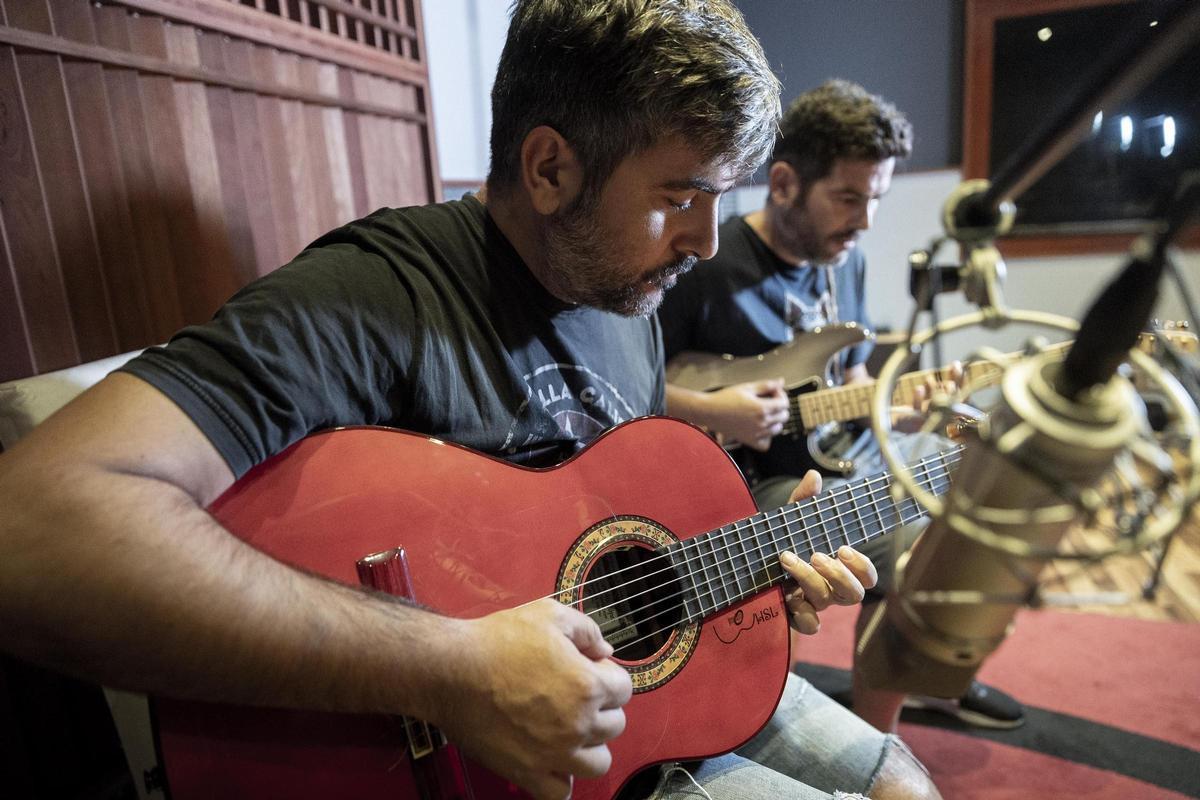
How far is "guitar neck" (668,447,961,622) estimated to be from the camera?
0.99 metres

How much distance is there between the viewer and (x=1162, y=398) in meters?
0.35

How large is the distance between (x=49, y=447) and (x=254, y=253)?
82 centimetres

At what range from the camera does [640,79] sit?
0.94 m

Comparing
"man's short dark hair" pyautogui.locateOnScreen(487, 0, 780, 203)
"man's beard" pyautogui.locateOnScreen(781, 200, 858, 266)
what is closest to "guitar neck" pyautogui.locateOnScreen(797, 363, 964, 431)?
"man's beard" pyautogui.locateOnScreen(781, 200, 858, 266)

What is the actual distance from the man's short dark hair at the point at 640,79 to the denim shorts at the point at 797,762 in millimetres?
850

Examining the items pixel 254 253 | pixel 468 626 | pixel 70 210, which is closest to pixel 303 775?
pixel 468 626

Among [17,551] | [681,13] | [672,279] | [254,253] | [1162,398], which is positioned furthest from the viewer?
[254,253]

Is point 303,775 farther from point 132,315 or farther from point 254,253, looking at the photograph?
point 254,253

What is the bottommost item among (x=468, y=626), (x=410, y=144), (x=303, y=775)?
(x=303, y=775)

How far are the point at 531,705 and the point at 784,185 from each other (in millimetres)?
1643

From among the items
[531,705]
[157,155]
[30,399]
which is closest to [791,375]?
[531,705]

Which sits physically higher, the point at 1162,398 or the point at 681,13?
the point at 681,13

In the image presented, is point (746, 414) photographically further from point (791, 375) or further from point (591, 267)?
point (591, 267)

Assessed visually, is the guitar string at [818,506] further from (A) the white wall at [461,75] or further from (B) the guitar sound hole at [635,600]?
(A) the white wall at [461,75]
